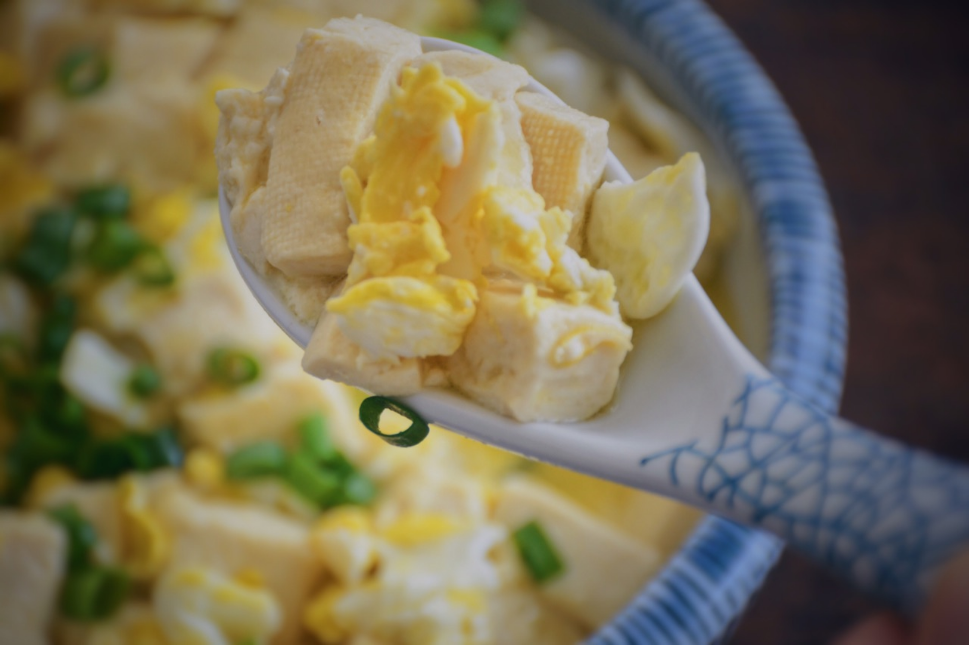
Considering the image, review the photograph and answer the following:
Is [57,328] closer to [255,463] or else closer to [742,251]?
[255,463]

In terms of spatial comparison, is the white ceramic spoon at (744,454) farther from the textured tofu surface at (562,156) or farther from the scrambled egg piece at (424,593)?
the scrambled egg piece at (424,593)

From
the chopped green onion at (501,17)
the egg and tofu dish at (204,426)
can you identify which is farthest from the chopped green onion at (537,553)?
the chopped green onion at (501,17)

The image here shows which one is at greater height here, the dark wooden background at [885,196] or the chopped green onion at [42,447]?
the dark wooden background at [885,196]

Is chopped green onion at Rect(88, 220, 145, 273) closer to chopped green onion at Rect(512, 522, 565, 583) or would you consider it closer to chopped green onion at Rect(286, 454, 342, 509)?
chopped green onion at Rect(286, 454, 342, 509)

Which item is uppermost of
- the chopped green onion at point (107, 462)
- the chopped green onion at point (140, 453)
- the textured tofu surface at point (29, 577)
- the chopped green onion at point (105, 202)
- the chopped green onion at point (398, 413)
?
the chopped green onion at point (398, 413)

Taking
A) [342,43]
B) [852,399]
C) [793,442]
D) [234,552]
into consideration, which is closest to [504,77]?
[342,43]

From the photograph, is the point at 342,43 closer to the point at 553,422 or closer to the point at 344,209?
the point at 344,209

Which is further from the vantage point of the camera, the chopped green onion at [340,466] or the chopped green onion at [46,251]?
the chopped green onion at [46,251]

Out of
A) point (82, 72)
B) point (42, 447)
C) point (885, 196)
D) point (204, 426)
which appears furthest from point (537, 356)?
point (885, 196)
